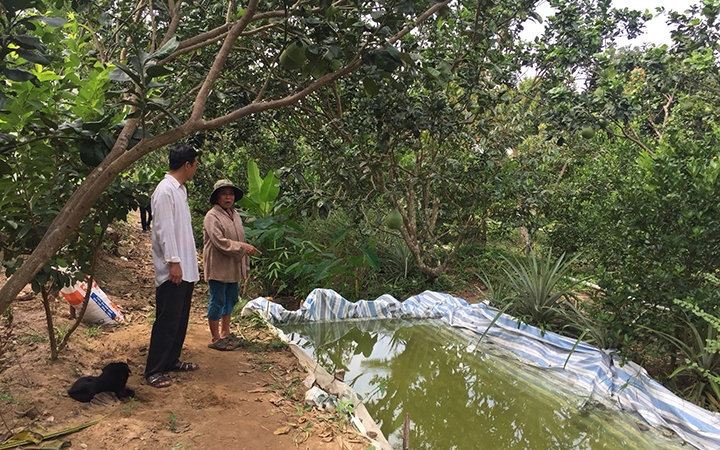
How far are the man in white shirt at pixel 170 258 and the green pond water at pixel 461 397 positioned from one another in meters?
1.49

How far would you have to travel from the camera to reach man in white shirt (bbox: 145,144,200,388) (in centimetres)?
294

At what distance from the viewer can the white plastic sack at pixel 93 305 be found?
3678mm

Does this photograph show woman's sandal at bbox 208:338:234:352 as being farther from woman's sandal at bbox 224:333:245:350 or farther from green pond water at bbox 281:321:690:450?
green pond water at bbox 281:321:690:450

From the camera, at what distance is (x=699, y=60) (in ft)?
15.2

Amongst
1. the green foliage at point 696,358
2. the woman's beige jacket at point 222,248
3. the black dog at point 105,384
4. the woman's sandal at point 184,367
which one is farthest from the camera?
the woman's beige jacket at point 222,248

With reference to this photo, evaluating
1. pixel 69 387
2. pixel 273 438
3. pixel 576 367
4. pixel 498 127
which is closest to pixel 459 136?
pixel 498 127

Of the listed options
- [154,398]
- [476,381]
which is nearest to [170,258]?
[154,398]

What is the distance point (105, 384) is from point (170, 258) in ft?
2.50

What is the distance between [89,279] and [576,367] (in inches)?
151

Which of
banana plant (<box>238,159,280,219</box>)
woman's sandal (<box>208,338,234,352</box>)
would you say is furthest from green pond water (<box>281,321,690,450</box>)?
banana plant (<box>238,159,280,219</box>)

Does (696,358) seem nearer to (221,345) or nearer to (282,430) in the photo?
(282,430)

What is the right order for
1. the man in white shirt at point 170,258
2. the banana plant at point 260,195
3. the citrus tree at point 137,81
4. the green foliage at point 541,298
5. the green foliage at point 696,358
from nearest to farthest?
the citrus tree at point 137,81 < the man in white shirt at point 170,258 < the green foliage at point 696,358 < the green foliage at point 541,298 < the banana plant at point 260,195

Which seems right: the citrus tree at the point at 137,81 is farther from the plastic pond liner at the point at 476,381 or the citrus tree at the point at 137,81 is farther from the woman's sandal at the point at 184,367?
the plastic pond liner at the point at 476,381

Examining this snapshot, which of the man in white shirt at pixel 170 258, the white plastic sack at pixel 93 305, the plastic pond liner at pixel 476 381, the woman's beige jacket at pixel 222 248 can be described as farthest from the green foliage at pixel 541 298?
the white plastic sack at pixel 93 305
